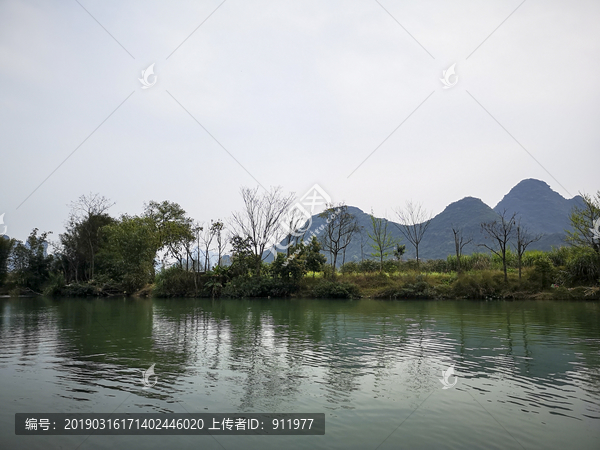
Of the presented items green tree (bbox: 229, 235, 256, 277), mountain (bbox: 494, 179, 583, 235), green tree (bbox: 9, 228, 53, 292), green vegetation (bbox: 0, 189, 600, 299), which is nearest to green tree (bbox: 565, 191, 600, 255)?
green vegetation (bbox: 0, 189, 600, 299)

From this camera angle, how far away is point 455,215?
378 ft

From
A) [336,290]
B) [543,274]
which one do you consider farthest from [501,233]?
[336,290]

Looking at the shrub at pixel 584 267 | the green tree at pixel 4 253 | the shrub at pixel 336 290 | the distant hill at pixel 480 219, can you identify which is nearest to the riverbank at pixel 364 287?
the shrub at pixel 336 290

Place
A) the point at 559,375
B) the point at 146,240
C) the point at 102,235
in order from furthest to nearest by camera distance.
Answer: the point at 102,235, the point at 146,240, the point at 559,375

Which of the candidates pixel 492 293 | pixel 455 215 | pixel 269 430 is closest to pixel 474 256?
pixel 492 293

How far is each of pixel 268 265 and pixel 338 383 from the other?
115 ft

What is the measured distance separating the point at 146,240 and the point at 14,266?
49.2 ft

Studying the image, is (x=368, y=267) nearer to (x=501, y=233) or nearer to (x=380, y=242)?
(x=380, y=242)

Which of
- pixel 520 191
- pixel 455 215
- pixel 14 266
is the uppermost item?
pixel 520 191

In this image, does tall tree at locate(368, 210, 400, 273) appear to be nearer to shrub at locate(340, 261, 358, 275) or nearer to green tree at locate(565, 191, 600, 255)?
shrub at locate(340, 261, 358, 275)

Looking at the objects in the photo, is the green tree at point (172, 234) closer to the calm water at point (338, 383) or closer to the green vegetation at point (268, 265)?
the green vegetation at point (268, 265)

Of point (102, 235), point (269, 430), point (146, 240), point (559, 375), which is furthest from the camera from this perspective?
point (102, 235)

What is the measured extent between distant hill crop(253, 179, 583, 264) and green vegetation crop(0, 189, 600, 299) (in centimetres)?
4951

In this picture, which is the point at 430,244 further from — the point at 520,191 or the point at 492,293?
the point at 492,293
